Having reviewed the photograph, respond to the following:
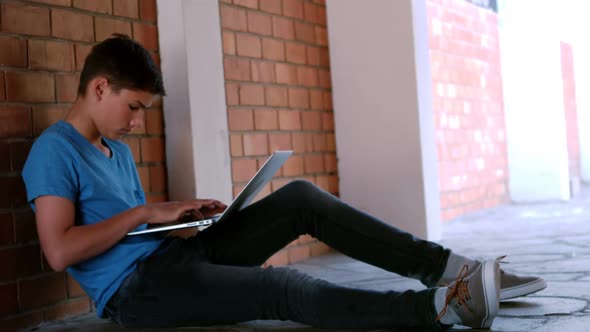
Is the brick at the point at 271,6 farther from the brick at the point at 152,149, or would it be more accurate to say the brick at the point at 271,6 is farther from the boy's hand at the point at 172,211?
the boy's hand at the point at 172,211

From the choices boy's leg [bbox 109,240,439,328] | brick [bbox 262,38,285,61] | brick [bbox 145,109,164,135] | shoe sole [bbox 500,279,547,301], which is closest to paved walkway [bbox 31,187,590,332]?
shoe sole [bbox 500,279,547,301]

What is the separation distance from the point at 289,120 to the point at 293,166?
0.22m

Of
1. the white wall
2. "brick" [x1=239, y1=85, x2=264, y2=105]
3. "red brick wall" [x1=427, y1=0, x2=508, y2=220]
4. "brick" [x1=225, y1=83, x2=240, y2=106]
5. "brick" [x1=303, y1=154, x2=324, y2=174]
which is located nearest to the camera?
"brick" [x1=225, y1=83, x2=240, y2=106]

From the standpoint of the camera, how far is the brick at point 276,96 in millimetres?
3373

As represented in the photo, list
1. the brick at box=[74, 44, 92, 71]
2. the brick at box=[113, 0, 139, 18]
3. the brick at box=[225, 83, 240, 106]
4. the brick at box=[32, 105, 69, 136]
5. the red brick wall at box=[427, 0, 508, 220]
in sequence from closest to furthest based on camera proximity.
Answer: the brick at box=[32, 105, 69, 136] → the brick at box=[74, 44, 92, 71] → the brick at box=[113, 0, 139, 18] → the brick at box=[225, 83, 240, 106] → the red brick wall at box=[427, 0, 508, 220]

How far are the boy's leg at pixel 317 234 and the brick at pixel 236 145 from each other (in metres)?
1.00

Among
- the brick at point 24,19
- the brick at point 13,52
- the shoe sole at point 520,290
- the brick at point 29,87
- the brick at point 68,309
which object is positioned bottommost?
the brick at point 68,309

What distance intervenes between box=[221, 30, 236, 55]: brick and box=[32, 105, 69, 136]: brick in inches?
35.4

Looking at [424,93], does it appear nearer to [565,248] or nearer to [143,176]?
[565,248]

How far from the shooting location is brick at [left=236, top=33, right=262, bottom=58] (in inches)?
126

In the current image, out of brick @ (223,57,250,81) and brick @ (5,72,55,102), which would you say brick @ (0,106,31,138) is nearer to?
brick @ (5,72,55,102)

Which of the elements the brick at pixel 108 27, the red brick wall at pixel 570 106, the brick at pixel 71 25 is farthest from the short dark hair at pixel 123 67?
the red brick wall at pixel 570 106

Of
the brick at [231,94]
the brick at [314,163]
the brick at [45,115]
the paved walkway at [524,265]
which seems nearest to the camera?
the paved walkway at [524,265]

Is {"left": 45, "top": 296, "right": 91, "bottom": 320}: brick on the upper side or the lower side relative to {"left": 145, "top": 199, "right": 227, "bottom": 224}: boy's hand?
lower
